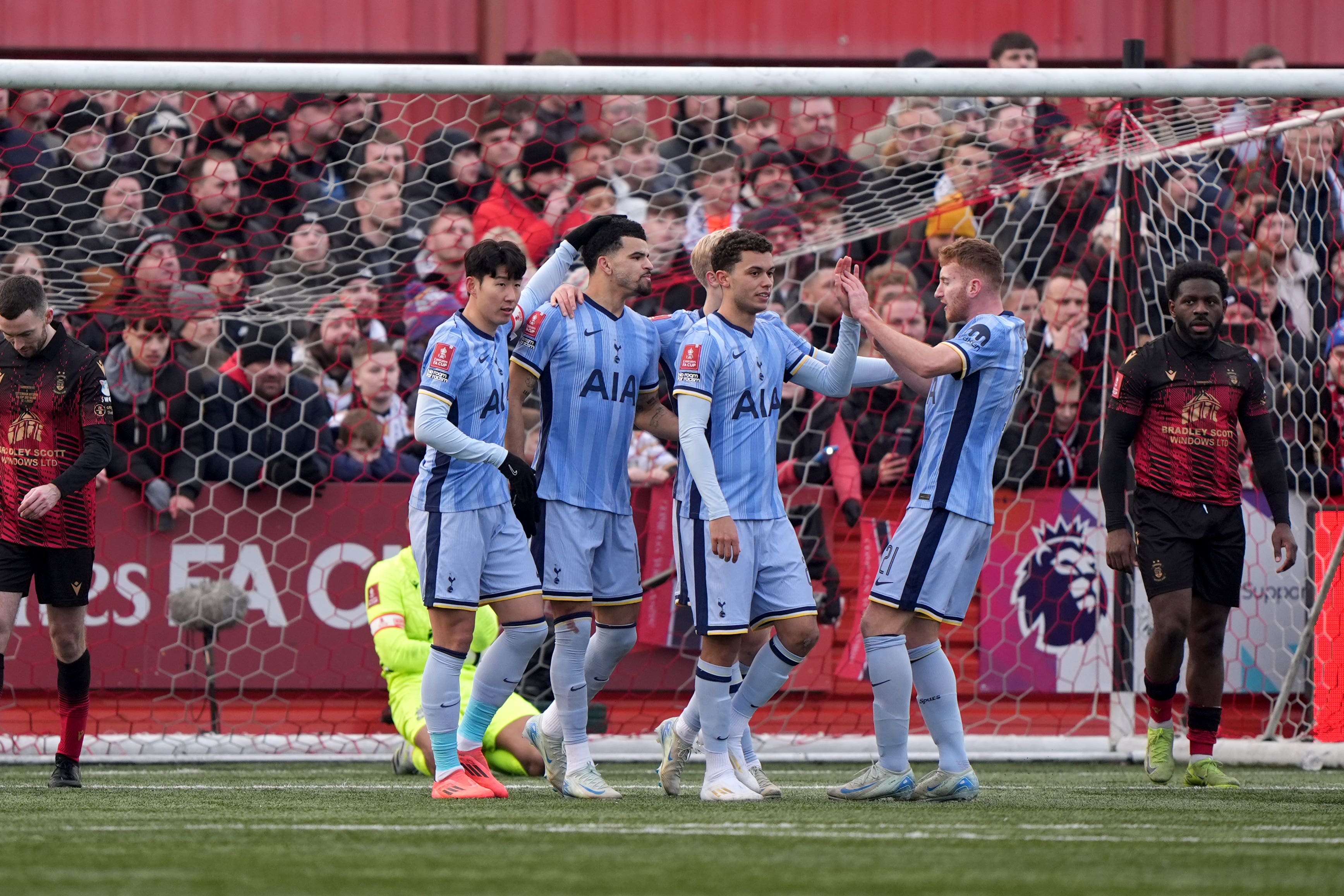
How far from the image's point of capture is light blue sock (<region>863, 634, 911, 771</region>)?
596cm

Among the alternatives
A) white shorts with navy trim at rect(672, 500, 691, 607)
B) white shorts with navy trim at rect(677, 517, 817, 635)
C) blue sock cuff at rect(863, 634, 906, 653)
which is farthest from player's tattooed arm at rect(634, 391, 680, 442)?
blue sock cuff at rect(863, 634, 906, 653)

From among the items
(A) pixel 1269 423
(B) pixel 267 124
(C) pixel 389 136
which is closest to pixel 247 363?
(B) pixel 267 124

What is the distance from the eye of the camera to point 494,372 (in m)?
6.19

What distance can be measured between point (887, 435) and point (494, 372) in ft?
12.3

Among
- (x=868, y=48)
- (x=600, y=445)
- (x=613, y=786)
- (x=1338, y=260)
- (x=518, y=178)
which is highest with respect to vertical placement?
(x=868, y=48)

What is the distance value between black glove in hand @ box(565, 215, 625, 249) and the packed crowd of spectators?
249 cm

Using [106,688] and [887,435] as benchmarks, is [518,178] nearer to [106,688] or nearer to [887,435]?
[887,435]

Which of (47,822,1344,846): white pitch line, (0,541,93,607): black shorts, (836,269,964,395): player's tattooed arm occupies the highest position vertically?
(836,269,964,395): player's tattooed arm

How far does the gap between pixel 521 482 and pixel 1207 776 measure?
3.16m

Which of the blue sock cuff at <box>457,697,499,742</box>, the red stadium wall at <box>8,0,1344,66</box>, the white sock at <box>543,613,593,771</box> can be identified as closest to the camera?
the white sock at <box>543,613,593,771</box>

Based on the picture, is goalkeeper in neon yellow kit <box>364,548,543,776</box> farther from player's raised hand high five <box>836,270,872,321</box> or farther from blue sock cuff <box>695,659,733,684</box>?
player's raised hand high five <box>836,270,872,321</box>

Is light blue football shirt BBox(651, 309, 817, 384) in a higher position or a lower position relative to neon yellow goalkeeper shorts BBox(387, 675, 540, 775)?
higher

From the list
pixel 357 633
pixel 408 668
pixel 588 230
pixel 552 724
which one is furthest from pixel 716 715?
pixel 357 633

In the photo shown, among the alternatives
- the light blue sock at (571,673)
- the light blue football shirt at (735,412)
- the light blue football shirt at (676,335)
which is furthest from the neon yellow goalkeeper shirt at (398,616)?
the light blue football shirt at (735,412)
